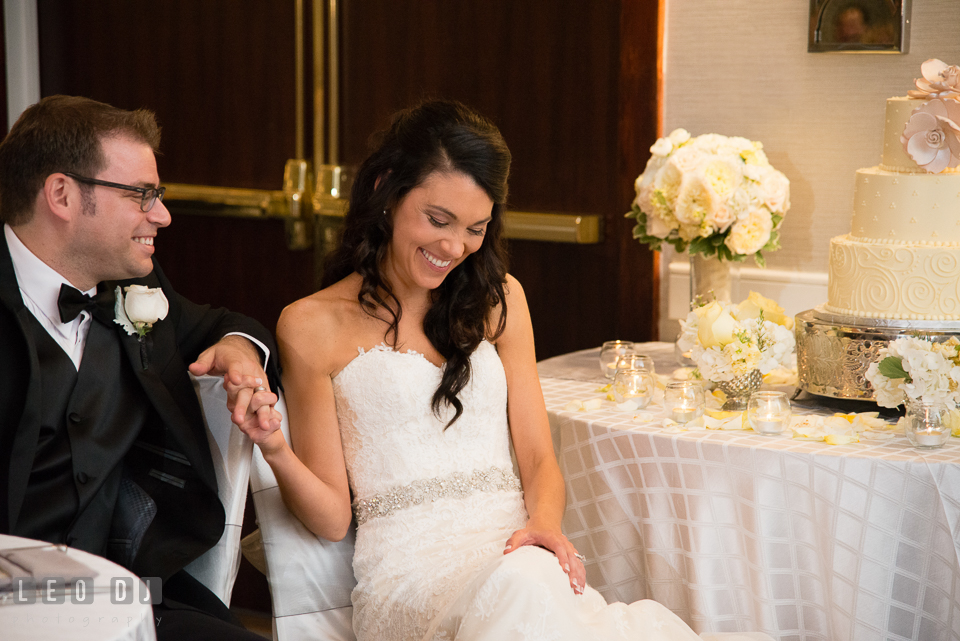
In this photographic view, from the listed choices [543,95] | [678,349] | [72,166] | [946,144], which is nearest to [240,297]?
[543,95]

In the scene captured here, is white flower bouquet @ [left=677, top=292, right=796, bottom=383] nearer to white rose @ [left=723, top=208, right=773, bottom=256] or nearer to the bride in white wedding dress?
white rose @ [left=723, top=208, right=773, bottom=256]

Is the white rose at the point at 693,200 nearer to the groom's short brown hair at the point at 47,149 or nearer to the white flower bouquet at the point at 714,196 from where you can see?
the white flower bouquet at the point at 714,196

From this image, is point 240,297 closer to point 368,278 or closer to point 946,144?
point 368,278

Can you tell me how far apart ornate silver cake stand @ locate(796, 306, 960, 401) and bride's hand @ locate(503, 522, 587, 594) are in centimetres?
86

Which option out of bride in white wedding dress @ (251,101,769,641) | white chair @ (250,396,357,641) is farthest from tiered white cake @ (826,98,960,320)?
white chair @ (250,396,357,641)

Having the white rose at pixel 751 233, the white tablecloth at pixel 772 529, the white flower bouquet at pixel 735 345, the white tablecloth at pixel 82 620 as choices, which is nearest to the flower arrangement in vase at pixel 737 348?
the white flower bouquet at pixel 735 345

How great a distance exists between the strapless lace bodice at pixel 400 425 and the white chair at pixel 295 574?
0.15m

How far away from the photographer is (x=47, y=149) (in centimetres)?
187

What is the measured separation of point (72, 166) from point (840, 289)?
1731mm

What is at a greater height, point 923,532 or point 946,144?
point 946,144

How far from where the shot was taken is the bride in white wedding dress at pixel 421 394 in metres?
1.97

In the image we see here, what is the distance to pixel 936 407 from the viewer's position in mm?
2104

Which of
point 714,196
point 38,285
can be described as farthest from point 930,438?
point 38,285

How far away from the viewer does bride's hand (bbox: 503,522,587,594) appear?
1896mm
